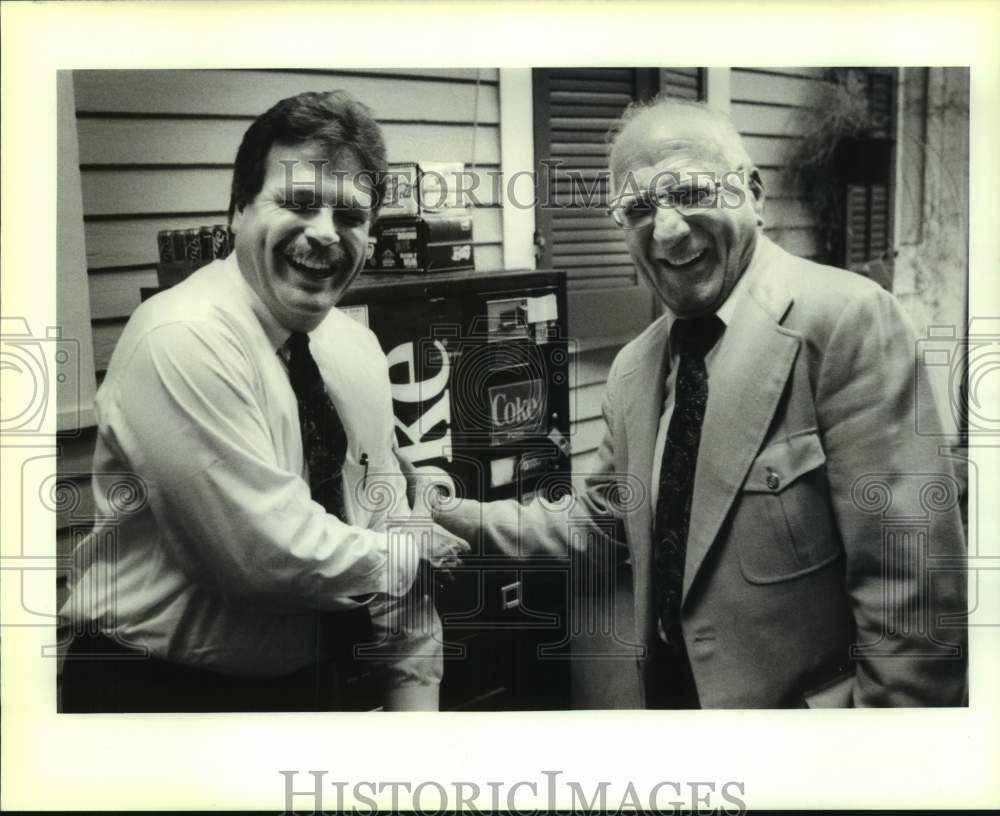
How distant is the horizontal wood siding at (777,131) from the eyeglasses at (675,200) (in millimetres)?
188

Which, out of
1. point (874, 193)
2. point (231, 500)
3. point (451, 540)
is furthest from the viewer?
point (874, 193)

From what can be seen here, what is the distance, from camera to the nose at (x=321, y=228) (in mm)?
2938

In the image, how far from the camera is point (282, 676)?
3043 mm

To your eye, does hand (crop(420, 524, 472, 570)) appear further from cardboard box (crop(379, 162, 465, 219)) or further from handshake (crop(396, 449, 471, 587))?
cardboard box (crop(379, 162, 465, 219))

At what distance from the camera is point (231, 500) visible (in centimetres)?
288

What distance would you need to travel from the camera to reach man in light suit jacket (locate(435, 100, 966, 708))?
2.95 m

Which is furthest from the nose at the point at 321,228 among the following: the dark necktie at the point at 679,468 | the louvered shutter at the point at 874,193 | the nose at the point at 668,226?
the louvered shutter at the point at 874,193

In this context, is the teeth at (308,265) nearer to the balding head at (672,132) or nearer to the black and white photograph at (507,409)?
the black and white photograph at (507,409)

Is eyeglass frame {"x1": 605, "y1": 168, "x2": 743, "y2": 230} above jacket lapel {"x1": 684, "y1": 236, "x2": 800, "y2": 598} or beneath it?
above

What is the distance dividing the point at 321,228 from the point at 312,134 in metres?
0.27

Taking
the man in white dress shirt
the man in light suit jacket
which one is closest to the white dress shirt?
the man in white dress shirt

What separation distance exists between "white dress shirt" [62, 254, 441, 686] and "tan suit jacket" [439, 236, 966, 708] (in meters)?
0.30

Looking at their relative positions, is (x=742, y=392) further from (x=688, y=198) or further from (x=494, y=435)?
(x=494, y=435)

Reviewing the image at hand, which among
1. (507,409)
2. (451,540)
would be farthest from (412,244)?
(451,540)
